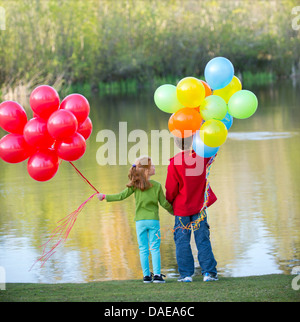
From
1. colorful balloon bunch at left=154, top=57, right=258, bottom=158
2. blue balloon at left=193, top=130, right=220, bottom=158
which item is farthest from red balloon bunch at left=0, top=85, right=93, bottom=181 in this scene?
blue balloon at left=193, top=130, right=220, bottom=158

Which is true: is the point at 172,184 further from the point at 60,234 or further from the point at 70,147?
the point at 60,234

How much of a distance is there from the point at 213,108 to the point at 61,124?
124 cm

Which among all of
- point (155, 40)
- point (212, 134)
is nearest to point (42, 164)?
point (212, 134)

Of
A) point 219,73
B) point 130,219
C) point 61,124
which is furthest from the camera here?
point 130,219

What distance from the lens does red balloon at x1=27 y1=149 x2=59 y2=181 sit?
6.21 metres

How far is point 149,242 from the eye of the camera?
6.16 m

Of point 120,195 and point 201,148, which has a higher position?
point 201,148

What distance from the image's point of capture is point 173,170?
6.16m

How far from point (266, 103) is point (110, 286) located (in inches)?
865

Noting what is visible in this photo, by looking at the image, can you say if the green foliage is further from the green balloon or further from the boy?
the boy

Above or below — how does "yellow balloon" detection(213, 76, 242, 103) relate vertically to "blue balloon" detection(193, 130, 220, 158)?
above

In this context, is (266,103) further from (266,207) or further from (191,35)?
(191,35)

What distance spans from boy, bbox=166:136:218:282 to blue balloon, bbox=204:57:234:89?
66 cm

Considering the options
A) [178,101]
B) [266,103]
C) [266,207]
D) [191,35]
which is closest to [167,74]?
[191,35]
